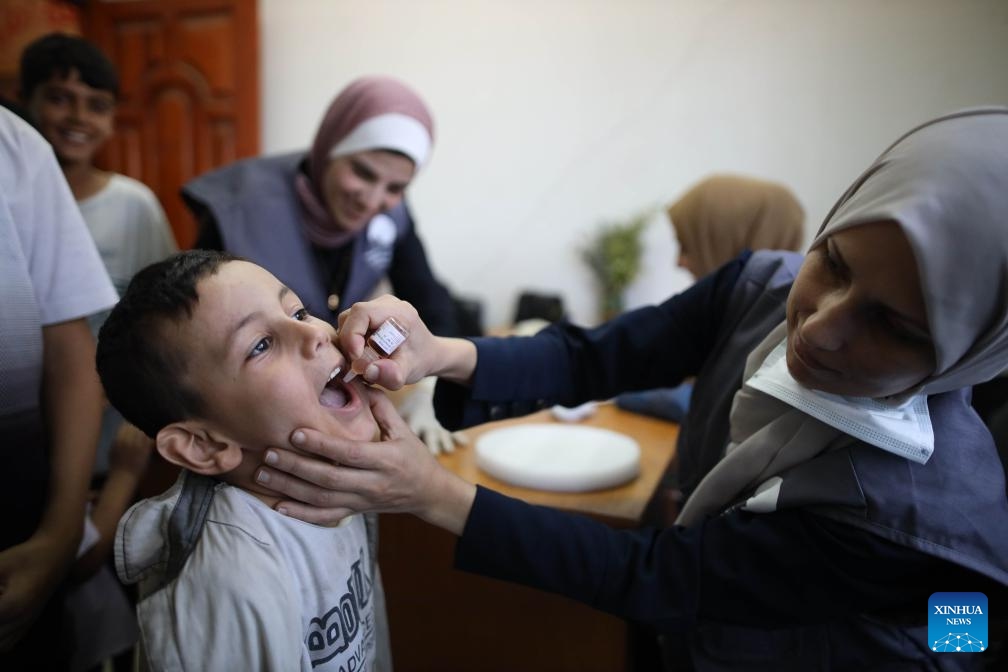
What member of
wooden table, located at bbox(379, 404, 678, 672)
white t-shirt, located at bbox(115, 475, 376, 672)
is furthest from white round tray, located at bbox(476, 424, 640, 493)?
white t-shirt, located at bbox(115, 475, 376, 672)

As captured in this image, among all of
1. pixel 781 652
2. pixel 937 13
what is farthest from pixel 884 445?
pixel 937 13

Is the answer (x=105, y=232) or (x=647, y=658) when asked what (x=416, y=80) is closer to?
(x=105, y=232)

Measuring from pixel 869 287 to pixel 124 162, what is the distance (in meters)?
3.42

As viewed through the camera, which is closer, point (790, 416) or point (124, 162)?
point (790, 416)

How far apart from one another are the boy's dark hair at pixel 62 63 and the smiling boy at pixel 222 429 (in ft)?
3.02

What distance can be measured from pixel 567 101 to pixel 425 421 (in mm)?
1906

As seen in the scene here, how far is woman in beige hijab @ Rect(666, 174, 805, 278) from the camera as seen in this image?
59.1 inches

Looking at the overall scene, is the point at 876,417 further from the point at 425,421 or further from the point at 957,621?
the point at 425,421

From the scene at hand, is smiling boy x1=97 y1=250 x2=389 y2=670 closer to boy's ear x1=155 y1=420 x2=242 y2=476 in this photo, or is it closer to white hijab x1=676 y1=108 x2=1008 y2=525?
boy's ear x1=155 y1=420 x2=242 y2=476

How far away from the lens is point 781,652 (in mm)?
750

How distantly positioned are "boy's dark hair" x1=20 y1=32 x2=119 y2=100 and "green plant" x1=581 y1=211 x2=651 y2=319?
72.9 inches

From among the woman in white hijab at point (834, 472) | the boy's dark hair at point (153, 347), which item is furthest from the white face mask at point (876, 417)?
the boy's dark hair at point (153, 347)

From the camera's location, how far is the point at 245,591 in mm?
572

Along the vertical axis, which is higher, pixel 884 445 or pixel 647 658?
pixel 884 445
